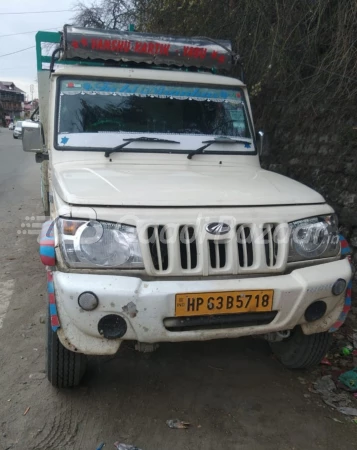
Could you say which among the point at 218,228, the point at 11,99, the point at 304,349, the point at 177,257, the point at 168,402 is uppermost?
the point at 218,228

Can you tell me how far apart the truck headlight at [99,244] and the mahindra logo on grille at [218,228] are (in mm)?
407

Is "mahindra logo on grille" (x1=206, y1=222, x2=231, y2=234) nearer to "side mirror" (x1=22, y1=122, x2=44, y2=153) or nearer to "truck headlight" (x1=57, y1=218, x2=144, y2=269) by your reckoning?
"truck headlight" (x1=57, y1=218, x2=144, y2=269)

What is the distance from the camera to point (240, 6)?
5668 mm

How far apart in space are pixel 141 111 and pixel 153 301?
1.96 metres

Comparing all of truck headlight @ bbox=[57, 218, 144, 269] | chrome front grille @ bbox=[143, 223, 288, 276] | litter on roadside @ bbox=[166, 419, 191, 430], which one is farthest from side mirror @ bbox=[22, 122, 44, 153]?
litter on roadside @ bbox=[166, 419, 191, 430]

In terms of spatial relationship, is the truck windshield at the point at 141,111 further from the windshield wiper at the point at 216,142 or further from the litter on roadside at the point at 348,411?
the litter on roadside at the point at 348,411

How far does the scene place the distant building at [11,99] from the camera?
305 ft

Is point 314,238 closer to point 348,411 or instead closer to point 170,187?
point 170,187

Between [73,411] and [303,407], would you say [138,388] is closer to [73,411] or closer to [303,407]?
[73,411]

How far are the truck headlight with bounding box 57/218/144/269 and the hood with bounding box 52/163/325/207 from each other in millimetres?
133

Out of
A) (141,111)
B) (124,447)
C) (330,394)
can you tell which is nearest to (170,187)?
(141,111)

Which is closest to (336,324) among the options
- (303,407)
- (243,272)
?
(303,407)

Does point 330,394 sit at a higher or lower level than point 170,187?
lower

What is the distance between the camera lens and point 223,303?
7.82ft
